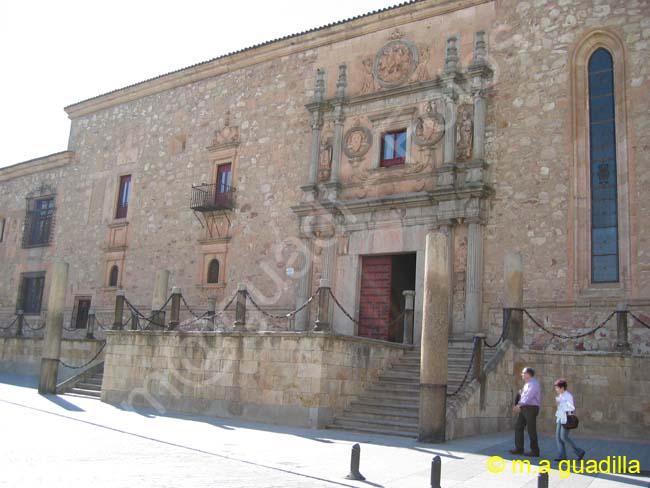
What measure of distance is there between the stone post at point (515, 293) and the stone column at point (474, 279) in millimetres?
2090

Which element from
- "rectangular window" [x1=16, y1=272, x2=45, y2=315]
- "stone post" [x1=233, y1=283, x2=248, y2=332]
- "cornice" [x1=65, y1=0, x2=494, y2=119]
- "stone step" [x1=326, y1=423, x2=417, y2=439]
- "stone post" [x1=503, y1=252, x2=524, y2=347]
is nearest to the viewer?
"stone step" [x1=326, y1=423, x2=417, y2=439]

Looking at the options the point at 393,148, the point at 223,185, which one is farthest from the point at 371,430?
the point at 223,185

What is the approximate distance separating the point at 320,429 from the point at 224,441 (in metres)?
2.69

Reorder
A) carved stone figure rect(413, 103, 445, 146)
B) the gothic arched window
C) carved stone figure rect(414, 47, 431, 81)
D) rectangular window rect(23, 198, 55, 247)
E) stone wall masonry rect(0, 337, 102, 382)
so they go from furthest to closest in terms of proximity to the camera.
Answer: rectangular window rect(23, 198, 55, 247), the gothic arched window, stone wall masonry rect(0, 337, 102, 382), carved stone figure rect(414, 47, 431, 81), carved stone figure rect(413, 103, 445, 146)

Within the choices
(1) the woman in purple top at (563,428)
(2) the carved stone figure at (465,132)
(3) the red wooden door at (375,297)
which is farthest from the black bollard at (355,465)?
(2) the carved stone figure at (465,132)

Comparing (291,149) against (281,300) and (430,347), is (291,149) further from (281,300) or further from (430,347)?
(430,347)

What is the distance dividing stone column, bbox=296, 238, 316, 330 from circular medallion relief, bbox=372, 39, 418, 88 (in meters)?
4.92

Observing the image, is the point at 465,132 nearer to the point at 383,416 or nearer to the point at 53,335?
the point at 383,416

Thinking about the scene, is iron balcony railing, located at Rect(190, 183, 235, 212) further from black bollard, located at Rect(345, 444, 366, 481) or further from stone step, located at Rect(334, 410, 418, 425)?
black bollard, located at Rect(345, 444, 366, 481)

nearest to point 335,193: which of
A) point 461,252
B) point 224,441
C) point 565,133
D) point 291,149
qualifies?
point 291,149

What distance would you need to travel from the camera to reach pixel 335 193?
1862 cm

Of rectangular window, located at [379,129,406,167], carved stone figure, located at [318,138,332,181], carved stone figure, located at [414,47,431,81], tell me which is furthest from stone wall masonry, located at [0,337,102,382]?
carved stone figure, located at [414,47,431,81]

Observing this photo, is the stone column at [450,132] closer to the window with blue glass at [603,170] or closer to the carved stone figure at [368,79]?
the carved stone figure at [368,79]

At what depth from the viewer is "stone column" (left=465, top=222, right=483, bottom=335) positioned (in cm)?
1554
